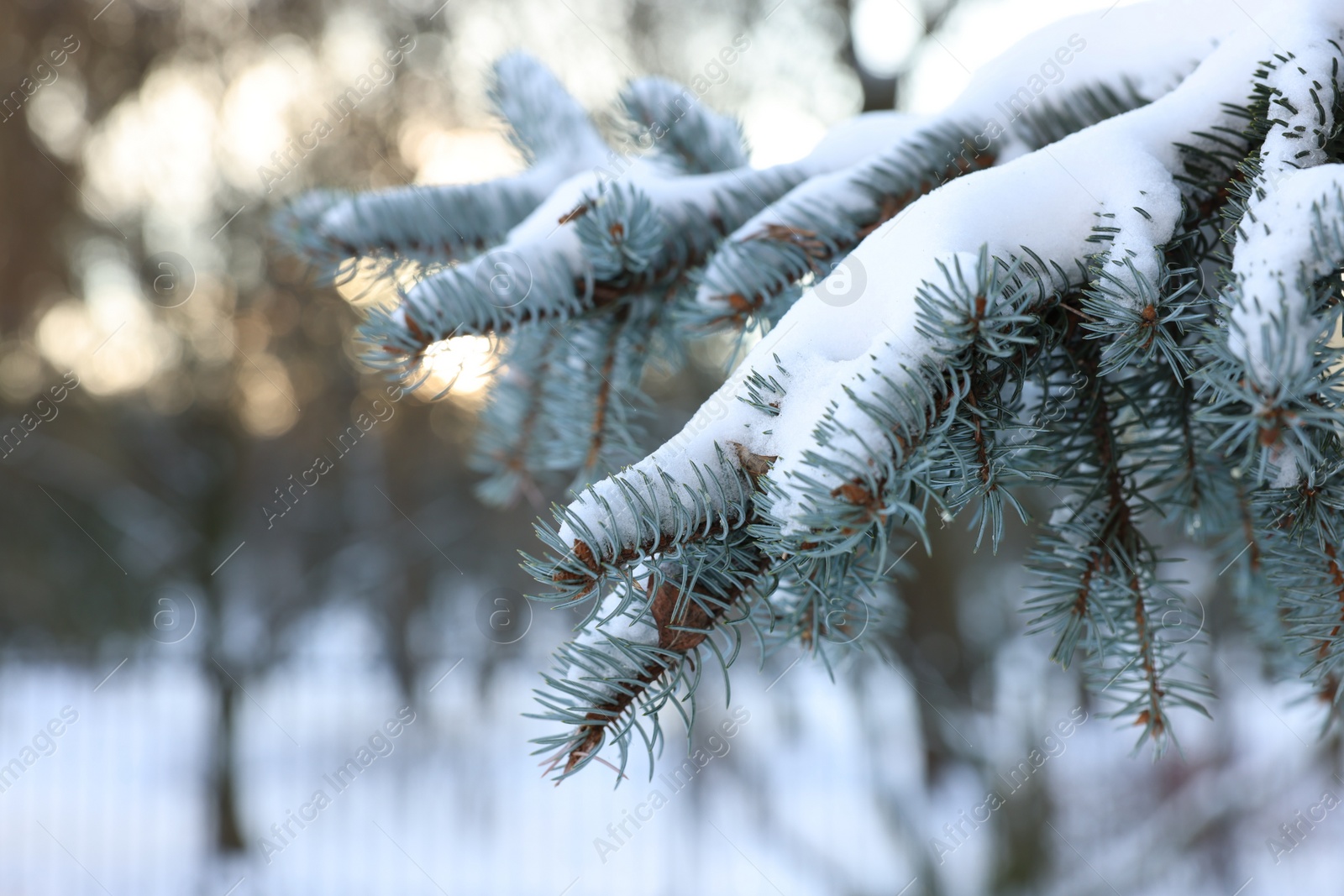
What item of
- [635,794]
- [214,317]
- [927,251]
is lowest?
[635,794]

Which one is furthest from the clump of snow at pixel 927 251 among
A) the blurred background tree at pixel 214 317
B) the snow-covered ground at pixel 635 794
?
the blurred background tree at pixel 214 317

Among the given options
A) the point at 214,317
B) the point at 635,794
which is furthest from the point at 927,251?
the point at 214,317

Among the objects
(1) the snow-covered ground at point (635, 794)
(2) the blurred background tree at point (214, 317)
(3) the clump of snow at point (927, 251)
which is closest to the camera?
(3) the clump of snow at point (927, 251)

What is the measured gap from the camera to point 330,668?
19.3 ft

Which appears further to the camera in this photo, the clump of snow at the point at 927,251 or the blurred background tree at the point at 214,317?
the blurred background tree at the point at 214,317

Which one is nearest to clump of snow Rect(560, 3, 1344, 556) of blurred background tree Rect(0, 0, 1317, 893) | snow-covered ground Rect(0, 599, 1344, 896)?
snow-covered ground Rect(0, 599, 1344, 896)

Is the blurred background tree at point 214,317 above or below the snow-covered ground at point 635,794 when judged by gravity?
above

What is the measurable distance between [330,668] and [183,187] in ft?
11.0

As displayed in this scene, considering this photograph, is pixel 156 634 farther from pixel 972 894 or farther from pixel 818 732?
pixel 972 894

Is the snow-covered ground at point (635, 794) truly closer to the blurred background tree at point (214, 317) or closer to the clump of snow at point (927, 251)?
the blurred background tree at point (214, 317)

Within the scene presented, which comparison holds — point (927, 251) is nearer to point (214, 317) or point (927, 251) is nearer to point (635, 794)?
point (635, 794)

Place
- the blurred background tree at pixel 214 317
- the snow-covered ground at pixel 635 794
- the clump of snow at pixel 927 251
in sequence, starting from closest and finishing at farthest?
the clump of snow at pixel 927 251 < the snow-covered ground at pixel 635 794 < the blurred background tree at pixel 214 317

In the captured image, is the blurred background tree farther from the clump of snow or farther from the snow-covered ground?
the clump of snow

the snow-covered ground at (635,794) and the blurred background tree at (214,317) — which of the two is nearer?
the snow-covered ground at (635,794)
